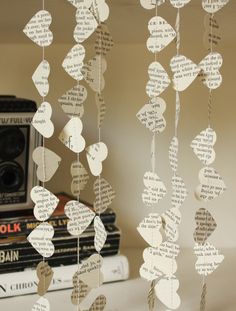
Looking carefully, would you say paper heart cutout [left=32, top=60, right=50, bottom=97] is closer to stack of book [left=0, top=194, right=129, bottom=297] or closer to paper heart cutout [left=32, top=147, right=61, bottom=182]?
paper heart cutout [left=32, top=147, right=61, bottom=182]

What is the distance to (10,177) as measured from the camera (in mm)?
947

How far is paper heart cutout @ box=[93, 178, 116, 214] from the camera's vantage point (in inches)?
23.9

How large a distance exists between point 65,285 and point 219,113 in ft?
1.42

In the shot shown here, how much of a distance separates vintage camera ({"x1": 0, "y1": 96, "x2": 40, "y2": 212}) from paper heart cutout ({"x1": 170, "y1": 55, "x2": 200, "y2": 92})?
0.40 metres

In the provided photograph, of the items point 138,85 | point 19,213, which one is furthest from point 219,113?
point 19,213

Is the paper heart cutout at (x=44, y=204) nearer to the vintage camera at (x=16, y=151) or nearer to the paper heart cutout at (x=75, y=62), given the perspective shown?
the paper heart cutout at (x=75, y=62)

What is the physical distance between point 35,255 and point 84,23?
42cm

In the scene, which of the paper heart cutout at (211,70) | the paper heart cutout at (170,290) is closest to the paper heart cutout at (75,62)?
the paper heart cutout at (211,70)

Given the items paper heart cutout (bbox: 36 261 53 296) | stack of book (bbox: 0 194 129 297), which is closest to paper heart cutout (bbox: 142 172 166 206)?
paper heart cutout (bbox: 36 261 53 296)

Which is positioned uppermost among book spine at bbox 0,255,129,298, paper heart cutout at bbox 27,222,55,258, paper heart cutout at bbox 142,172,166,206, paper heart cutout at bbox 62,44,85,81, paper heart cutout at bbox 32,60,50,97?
paper heart cutout at bbox 62,44,85,81

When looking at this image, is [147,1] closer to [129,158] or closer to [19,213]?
[19,213]

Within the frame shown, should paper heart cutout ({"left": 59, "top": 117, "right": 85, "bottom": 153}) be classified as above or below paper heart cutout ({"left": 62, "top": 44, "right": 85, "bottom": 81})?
below

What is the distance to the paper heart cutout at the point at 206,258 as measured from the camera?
616 millimetres

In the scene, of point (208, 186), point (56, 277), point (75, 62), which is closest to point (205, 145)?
point (208, 186)
